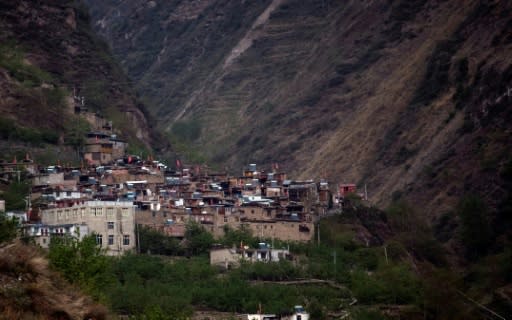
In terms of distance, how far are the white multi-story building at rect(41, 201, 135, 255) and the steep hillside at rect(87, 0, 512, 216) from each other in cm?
2723

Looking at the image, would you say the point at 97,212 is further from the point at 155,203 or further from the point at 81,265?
the point at 81,265

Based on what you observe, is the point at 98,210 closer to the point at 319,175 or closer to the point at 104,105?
the point at 104,105

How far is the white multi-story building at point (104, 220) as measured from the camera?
62625 millimetres

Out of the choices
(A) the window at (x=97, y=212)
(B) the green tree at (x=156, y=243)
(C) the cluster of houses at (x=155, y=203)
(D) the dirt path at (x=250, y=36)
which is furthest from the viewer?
(D) the dirt path at (x=250, y=36)

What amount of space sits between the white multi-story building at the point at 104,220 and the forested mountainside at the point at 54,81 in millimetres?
14635

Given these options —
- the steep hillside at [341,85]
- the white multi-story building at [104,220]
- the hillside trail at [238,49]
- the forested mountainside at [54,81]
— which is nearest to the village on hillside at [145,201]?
the white multi-story building at [104,220]

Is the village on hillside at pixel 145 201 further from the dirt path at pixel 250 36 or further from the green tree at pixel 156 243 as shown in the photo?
the dirt path at pixel 250 36

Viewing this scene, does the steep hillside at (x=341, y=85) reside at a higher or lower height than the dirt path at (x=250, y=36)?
lower

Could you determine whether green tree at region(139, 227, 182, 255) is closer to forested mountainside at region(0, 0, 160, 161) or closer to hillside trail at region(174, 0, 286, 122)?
forested mountainside at region(0, 0, 160, 161)

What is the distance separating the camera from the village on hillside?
63.1m

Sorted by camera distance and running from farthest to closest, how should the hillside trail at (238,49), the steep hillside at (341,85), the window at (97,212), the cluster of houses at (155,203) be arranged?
the hillside trail at (238,49) → the steep hillside at (341,85) → the cluster of houses at (155,203) → the window at (97,212)

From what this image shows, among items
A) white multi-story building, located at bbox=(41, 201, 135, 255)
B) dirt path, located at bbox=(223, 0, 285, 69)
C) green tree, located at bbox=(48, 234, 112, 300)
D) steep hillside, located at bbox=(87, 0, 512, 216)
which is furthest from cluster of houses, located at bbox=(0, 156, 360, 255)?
dirt path, located at bbox=(223, 0, 285, 69)

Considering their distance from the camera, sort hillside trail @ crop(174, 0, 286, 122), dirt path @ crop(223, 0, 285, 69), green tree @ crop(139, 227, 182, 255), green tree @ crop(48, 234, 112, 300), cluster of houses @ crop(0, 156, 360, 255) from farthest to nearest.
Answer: dirt path @ crop(223, 0, 285, 69) < hillside trail @ crop(174, 0, 286, 122) < green tree @ crop(139, 227, 182, 255) < cluster of houses @ crop(0, 156, 360, 255) < green tree @ crop(48, 234, 112, 300)

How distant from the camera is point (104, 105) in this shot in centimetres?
9406
